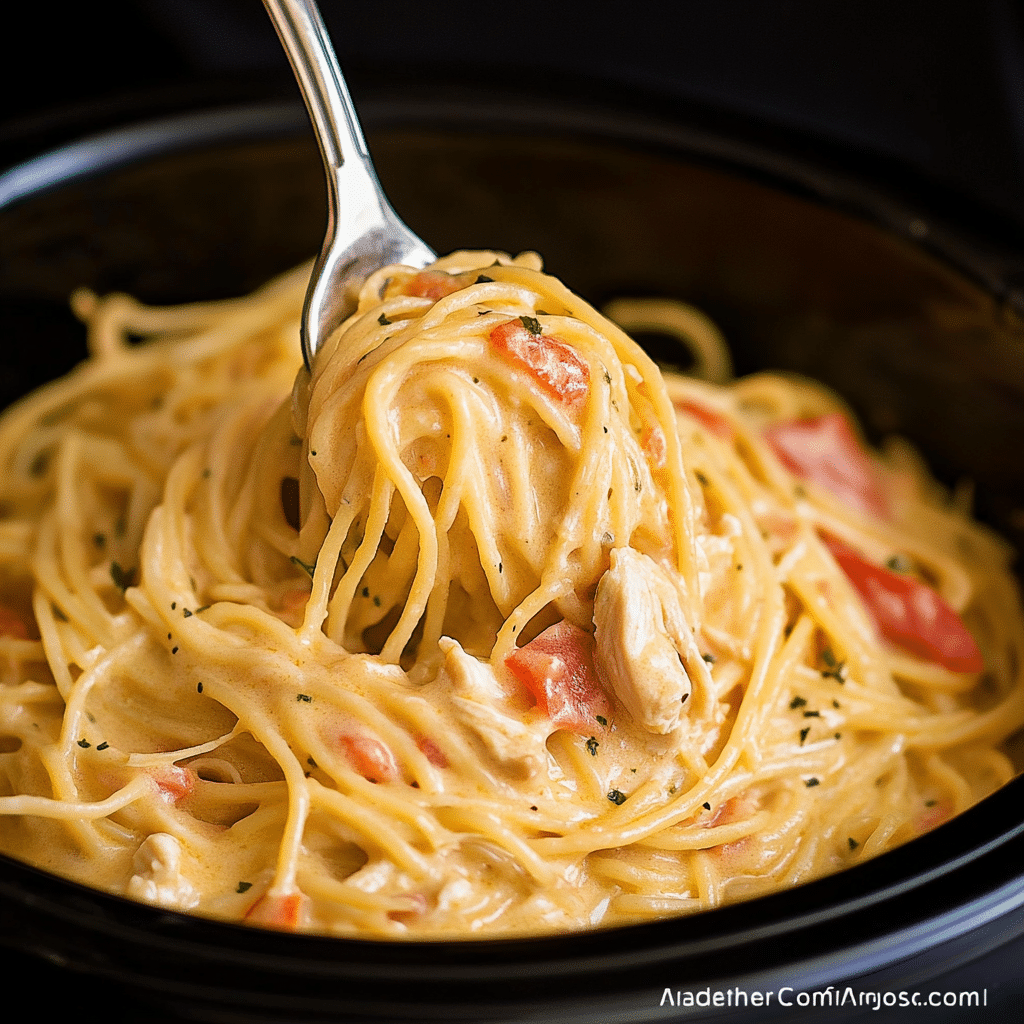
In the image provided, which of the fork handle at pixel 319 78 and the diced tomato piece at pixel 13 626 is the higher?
the fork handle at pixel 319 78

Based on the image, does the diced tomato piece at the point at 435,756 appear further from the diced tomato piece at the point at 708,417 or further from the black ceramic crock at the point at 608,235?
the black ceramic crock at the point at 608,235

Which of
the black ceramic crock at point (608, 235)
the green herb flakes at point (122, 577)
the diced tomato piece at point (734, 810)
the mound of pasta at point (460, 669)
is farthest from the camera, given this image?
the black ceramic crock at point (608, 235)

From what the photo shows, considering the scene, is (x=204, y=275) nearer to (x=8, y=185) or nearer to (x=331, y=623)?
(x=8, y=185)

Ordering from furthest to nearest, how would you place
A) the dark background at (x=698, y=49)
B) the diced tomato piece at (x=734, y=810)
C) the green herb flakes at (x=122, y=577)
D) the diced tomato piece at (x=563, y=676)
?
the dark background at (x=698, y=49)
the green herb flakes at (x=122, y=577)
the diced tomato piece at (x=734, y=810)
the diced tomato piece at (x=563, y=676)

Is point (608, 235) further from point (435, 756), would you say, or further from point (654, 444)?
point (435, 756)

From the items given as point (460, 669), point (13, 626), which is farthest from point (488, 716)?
point (13, 626)

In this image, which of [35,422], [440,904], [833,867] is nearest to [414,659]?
[440,904]

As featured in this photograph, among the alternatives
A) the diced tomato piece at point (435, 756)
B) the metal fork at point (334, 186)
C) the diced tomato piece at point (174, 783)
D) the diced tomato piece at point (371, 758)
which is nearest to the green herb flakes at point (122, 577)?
the diced tomato piece at point (174, 783)
